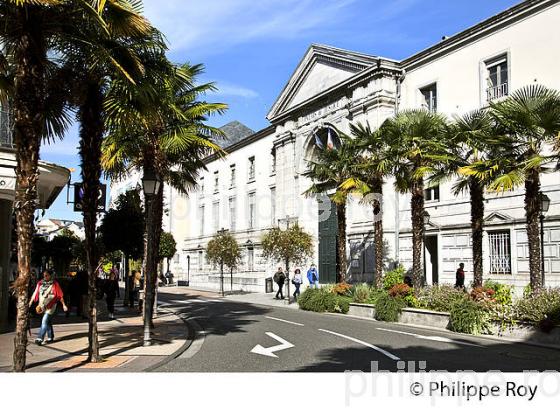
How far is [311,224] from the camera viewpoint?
116 ft

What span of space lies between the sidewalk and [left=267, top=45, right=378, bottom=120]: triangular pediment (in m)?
19.5

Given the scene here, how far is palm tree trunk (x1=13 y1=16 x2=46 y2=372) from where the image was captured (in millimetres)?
7988

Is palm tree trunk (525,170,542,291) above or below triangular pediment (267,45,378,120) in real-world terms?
below

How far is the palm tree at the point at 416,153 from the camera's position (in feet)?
58.6

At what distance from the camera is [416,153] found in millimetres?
18062

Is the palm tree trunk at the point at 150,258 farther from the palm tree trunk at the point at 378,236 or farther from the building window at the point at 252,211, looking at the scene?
the building window at the point at 252,211

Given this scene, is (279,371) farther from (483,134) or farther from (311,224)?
(311,224)

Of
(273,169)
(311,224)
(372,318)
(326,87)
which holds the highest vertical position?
(326,87)

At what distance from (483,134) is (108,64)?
11.6 meters

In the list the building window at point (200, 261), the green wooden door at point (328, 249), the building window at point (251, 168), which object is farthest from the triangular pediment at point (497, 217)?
the building window at point (200, 261)

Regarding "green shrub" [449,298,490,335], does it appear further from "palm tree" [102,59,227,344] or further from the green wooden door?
the green wooden door

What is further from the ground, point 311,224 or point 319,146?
point 319,146

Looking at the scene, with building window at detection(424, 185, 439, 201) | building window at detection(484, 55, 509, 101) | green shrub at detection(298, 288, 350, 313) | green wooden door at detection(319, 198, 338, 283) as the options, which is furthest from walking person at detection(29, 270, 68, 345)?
green wooden door at detection(319, 198, 338, 283)
